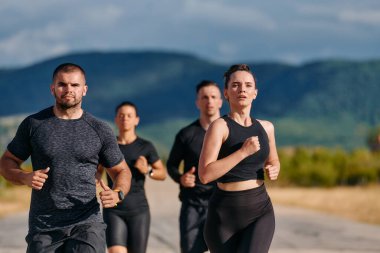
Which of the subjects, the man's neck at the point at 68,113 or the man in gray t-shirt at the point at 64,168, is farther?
the man's neck at the point at 68,113

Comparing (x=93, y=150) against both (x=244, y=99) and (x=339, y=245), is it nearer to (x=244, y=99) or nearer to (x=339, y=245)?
(x=244, y=99)

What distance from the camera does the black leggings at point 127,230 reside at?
28.0 ft

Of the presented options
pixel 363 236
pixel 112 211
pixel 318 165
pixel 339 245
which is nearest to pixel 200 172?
pixel 112 211

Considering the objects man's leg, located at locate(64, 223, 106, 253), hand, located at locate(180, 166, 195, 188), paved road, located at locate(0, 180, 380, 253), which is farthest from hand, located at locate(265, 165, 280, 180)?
paved road, located at locate(0, 180, 380, 253)

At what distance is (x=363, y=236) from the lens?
1714cm

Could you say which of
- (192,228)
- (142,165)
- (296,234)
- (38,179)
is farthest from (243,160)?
(296,234)

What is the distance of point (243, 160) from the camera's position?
616 centimetres

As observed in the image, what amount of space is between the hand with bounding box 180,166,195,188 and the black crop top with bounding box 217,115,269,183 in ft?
7.40

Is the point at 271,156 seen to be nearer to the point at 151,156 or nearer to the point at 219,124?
the point at 219,124

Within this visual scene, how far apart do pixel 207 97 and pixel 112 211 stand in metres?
1.54

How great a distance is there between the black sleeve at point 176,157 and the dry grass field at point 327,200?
1311 cm

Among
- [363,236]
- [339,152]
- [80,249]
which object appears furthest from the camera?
[339,152]

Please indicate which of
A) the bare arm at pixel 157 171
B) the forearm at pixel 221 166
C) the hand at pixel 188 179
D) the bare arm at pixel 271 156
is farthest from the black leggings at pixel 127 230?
the forearm at pixel 221 166

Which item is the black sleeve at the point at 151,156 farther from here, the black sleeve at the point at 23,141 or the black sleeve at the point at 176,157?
the black sleeve at the point at 23,141
